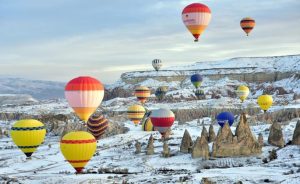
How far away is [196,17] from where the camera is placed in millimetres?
69188

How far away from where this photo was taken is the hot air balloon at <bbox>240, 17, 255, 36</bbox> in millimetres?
98938

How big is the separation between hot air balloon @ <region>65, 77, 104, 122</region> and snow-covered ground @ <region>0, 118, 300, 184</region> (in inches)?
233

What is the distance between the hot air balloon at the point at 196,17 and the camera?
69250mm

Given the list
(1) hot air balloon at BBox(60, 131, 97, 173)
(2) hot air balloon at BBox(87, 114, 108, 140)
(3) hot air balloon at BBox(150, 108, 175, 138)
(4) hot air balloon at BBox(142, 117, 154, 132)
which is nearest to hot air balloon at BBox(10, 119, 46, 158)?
(1) hot air balloon at BBox(60, 131, 97, 173)

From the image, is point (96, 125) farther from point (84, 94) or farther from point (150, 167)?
point (150, 167)

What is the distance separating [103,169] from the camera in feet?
172

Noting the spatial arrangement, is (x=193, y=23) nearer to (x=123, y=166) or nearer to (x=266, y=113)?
(x=123, y=166)

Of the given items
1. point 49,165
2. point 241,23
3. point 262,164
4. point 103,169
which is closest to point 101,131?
point 49,165

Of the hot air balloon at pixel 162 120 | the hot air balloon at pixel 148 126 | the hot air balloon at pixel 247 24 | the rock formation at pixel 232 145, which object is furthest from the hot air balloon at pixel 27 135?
the hot air balloon at pixel 247 24

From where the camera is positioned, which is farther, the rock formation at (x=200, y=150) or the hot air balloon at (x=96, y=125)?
the hot air balloon at (x=96, y=125)

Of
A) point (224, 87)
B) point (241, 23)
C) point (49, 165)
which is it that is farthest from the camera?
point (224, 87)

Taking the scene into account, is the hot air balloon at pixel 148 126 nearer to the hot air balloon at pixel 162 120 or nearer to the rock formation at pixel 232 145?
the hot air balloon at pixel 162 120

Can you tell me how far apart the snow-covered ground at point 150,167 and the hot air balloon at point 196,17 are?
15.2 metres

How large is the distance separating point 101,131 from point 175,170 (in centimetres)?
2685
